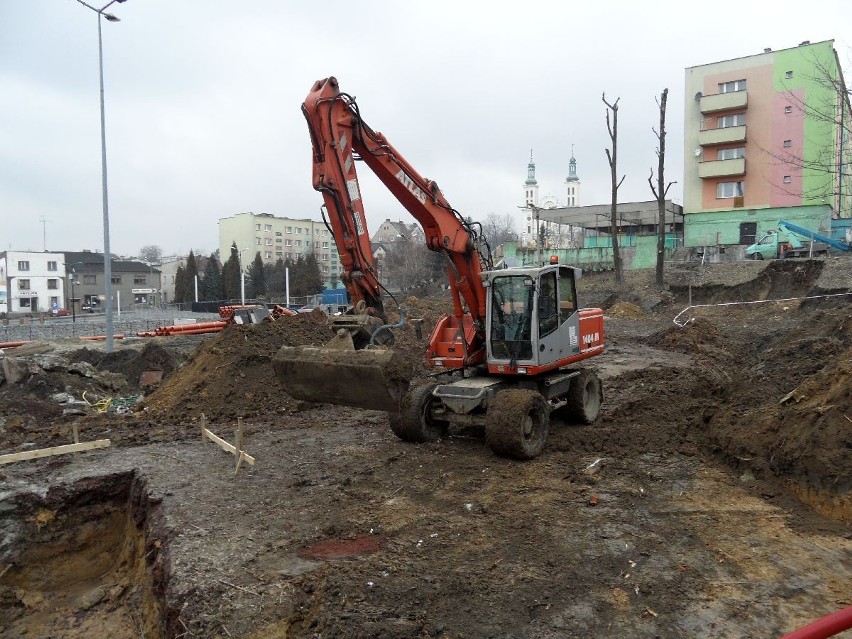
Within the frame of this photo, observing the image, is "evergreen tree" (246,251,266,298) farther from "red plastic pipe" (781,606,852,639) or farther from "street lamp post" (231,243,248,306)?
"red plastic pipe" (781,606,852,639)

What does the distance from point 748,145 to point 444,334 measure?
3674 centimetres

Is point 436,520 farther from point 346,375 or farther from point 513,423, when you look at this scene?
point 346,375

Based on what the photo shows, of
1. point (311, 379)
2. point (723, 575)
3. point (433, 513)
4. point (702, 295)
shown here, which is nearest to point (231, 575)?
point (433, 513)

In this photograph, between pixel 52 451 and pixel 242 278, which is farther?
pixel 242 278

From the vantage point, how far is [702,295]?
2736 cm

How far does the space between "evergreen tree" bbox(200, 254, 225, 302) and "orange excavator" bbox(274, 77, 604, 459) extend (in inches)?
2193

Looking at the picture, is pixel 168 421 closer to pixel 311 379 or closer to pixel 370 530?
pixel 311 379

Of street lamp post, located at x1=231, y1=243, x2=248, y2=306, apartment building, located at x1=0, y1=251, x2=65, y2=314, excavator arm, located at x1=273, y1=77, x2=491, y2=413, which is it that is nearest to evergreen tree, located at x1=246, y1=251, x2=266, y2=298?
street lamp post, located at x1=231, y1=243, x2=248, y2=306

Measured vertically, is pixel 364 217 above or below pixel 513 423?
above

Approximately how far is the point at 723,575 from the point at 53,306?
241 ft

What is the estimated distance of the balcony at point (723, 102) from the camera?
123 feet

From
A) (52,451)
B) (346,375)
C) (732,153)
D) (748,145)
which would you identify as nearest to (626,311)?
(732,153)

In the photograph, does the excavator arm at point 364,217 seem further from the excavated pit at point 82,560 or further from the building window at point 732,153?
the building window at point 732,153

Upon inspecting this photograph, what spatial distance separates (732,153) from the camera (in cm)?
3872
